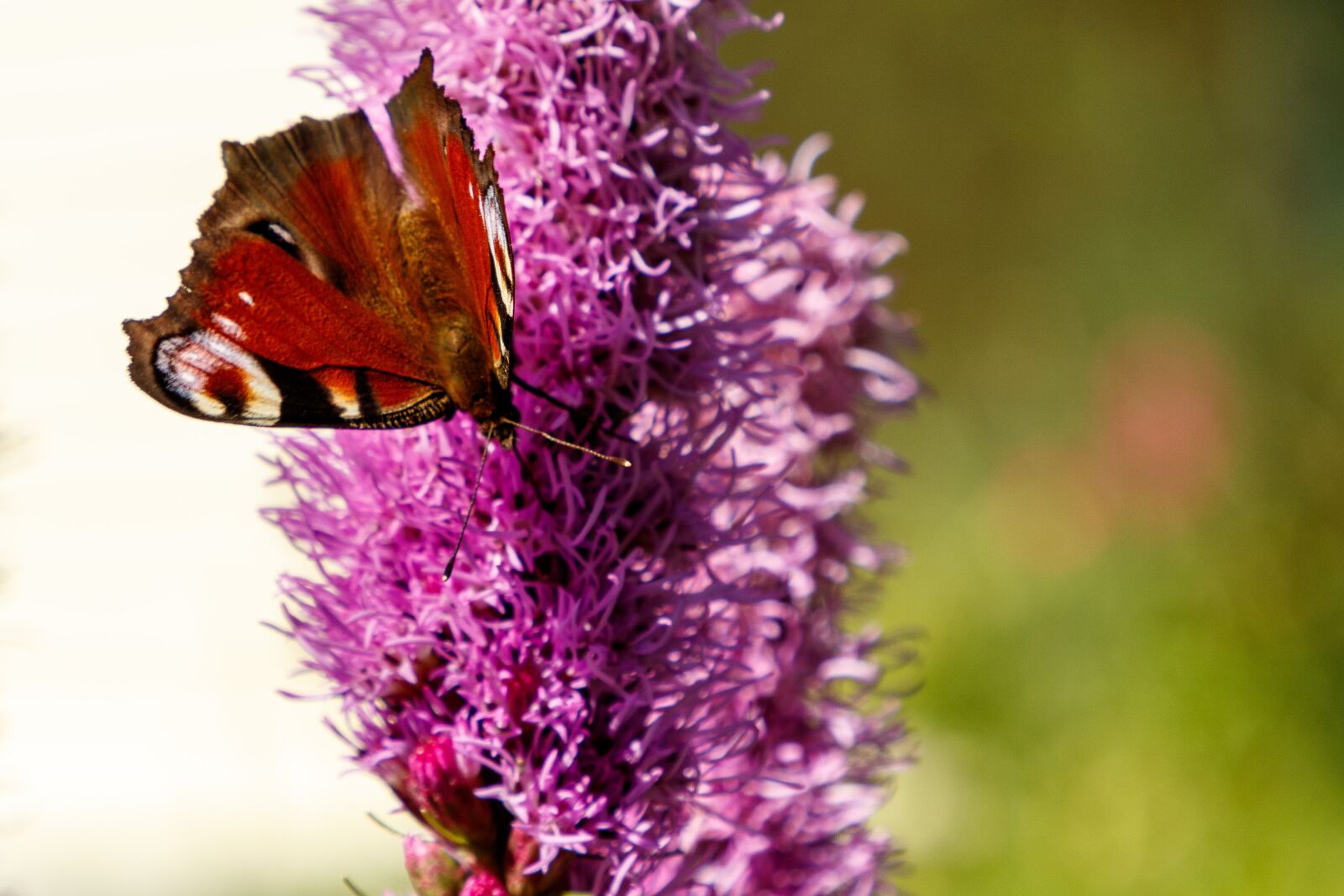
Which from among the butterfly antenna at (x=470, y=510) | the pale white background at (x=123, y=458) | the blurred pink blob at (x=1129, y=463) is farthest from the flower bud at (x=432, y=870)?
the pale white background at (x=123, y=458)

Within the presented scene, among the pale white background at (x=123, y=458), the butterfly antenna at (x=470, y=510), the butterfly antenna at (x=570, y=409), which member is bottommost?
the butterfly antenna at (x=470, y=510)

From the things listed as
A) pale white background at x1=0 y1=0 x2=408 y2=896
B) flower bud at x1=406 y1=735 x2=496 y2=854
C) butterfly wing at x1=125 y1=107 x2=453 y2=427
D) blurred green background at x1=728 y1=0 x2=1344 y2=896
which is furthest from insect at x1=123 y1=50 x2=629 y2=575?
pale white background at x1=0 y1=0 x2=408 y2=896

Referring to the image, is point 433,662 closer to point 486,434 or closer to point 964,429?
point 486,434

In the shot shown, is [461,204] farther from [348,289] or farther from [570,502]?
[570,502]

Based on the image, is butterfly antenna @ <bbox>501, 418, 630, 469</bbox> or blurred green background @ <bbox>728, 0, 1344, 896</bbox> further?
blurred green background @ <bbox>728, 0, 1344, 896</bbox>

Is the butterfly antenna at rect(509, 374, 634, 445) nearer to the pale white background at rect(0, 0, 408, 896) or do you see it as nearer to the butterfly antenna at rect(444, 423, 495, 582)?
the butterfly antenna at rect(444, 423, 495, 582)

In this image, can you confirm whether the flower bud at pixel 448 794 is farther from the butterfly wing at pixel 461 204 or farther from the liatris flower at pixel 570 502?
the butterfly wing at pixel 461 204
